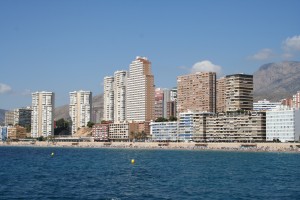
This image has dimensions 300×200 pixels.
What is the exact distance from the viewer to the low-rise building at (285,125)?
19312cm

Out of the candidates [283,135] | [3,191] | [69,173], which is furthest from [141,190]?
[283,135]

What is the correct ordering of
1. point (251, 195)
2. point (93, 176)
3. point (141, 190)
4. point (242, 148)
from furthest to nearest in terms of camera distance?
1. point (242, 148)
2. point (93, 176)
3. point (141, 190)
4. point (251, 195)

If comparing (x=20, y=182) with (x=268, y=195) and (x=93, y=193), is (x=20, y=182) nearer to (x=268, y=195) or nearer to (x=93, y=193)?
(x=93, y=193)

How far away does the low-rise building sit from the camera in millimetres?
193125

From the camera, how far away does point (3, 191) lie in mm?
51281

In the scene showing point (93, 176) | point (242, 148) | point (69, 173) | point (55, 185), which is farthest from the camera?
point (242, 148)

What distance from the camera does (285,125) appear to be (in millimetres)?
195750

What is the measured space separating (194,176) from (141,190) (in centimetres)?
1684

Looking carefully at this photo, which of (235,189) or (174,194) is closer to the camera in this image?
(174,194)

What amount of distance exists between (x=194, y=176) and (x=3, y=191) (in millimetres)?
26566

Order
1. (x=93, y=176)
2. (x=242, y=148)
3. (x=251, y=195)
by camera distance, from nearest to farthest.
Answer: (x=251, y=195) < (x=93, y=176) < (x=242, y=148)

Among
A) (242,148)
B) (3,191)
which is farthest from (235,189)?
(242,148)

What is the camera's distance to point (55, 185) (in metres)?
56.5

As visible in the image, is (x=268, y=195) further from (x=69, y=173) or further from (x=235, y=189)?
(x=69, y=173)
